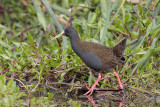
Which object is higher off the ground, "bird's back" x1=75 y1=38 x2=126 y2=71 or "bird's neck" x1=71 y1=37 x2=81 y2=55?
"bird's neck" x1=71 y1=37 x2=81 y2=55

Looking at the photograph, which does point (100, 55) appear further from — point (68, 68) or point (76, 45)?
point (68, 68)

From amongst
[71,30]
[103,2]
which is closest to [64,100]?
[71,30]

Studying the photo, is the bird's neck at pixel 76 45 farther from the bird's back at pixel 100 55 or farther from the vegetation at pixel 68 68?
the vegetation at pixel 68 68

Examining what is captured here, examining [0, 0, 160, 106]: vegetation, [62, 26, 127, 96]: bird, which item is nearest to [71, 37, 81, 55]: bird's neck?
[62, 26, 127, 96]: bird

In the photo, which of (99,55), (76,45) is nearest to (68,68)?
(76,45)

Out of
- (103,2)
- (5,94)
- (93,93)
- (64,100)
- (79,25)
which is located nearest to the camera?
(5,94)

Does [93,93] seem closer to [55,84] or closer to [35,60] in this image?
[55,84]

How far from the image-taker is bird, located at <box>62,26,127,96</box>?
15.6 feet

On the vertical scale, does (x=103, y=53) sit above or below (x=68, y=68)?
above

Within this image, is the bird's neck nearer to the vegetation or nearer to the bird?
the bird

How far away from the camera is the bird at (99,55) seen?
4.76 m

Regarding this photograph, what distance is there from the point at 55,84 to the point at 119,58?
998 mm

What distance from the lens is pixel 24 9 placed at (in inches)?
364

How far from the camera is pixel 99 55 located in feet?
15.9
